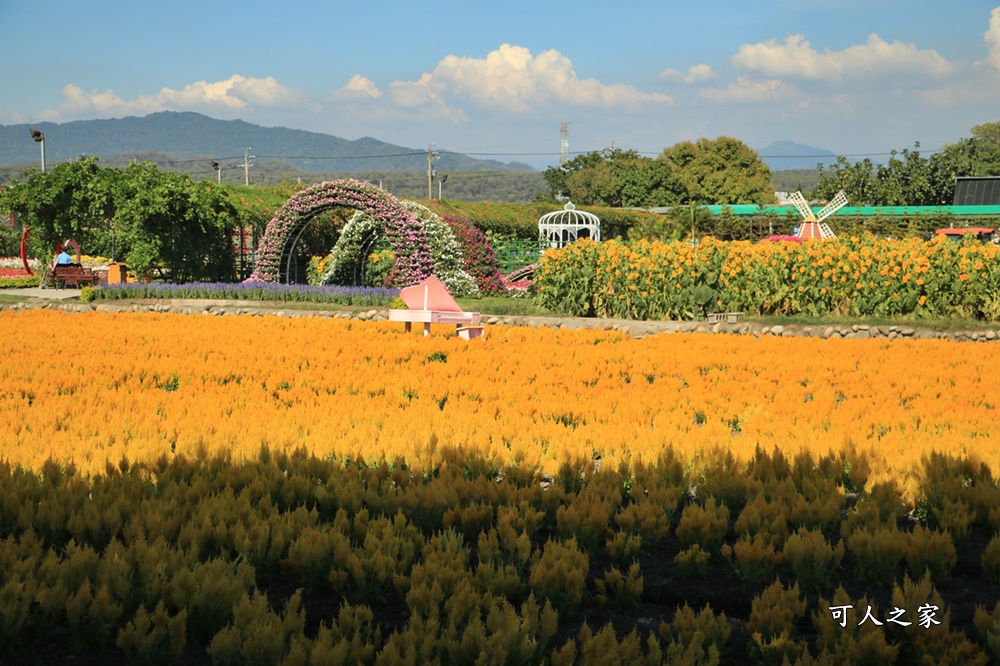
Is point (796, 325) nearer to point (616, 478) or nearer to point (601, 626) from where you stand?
point (616, 478)

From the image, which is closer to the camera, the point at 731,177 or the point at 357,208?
the point at 357,208

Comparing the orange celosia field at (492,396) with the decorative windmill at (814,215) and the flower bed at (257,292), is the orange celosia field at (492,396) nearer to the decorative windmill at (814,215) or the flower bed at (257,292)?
the flower bed at (257,292)

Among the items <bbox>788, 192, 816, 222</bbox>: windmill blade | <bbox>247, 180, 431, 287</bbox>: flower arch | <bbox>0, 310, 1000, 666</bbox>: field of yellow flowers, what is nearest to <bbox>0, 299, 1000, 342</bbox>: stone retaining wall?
<bbox>247, 180, 431, 287</bbox>: flower arch

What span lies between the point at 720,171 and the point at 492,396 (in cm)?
7838

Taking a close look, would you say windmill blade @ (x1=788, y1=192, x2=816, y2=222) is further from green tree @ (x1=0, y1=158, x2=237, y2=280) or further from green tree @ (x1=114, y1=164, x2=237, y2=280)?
green tree @ (x1=114, y1=164, x2=237, y2=280)

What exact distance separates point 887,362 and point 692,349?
7.68 feet

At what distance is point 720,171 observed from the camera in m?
83.0

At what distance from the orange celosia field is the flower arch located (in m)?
9.14

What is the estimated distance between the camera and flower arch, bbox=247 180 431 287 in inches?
889

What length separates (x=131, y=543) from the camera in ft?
14.7

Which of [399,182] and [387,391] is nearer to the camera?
[387,391]

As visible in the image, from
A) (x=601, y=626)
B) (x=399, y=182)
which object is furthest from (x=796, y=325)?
(x=399, y=182)

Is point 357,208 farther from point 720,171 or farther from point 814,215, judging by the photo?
point 720,171

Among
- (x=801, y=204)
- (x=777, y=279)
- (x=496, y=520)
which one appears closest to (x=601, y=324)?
(x=777, y=279)
